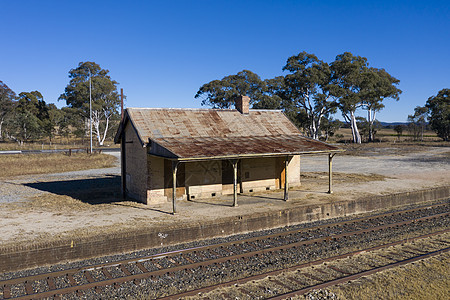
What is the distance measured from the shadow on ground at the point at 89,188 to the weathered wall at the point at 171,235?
6088mm

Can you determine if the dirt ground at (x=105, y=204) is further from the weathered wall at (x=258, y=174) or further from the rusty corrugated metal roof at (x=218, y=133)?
the rusty corrugated metal roof at (x=218, y=133)

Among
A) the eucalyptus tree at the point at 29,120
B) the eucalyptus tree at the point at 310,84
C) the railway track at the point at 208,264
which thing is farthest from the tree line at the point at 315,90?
the railway track at the point at 208,264

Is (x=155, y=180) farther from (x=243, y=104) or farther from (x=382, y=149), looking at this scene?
(x=382, y=149)

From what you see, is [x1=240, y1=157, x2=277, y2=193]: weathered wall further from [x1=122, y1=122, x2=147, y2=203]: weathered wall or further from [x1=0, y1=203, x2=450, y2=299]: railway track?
[x1=0, y1=203, x2=450, y2=299]: railway track

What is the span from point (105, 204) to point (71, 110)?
52.0m

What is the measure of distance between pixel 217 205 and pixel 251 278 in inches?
256

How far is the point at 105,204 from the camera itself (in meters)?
14.4

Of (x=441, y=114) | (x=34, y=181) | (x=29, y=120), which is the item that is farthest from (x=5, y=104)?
(x=441, y=114)

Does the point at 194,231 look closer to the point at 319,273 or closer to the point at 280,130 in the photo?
the point at 319,273

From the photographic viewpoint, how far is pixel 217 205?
13688mm

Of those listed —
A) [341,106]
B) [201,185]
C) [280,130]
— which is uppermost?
[341,106]

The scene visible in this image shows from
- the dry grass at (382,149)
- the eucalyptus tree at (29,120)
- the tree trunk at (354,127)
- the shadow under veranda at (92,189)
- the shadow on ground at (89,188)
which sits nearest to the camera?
the shadow under veranda at (92,189)

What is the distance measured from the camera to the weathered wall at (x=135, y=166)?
1437 centimetres

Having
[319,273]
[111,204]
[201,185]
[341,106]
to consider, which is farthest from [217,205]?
[341,106]
